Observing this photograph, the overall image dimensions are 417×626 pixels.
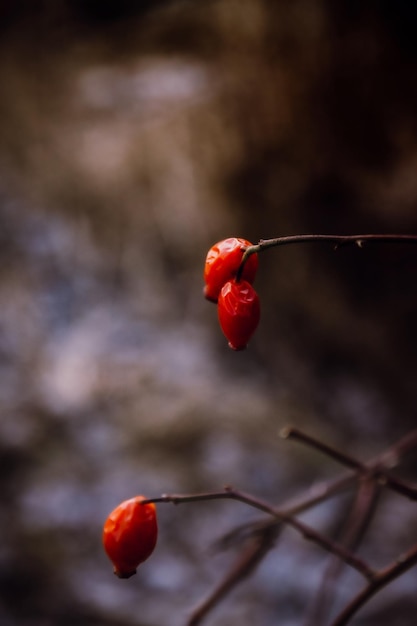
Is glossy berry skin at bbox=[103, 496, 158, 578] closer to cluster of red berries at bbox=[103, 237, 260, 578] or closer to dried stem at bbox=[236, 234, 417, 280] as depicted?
cluster of red berries at bbox=[103, 237, 260, 578]

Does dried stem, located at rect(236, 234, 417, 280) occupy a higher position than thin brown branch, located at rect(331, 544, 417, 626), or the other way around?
dried stem, located at rect(236, 234, 417, 280)

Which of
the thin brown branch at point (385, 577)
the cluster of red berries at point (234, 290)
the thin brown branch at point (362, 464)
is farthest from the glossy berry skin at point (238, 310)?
the thin brown branch at point (385, 577)

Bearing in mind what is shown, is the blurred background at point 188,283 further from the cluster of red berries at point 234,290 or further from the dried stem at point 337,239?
the dried stem at point 337,239

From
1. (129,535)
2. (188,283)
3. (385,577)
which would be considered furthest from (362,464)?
(188,283)

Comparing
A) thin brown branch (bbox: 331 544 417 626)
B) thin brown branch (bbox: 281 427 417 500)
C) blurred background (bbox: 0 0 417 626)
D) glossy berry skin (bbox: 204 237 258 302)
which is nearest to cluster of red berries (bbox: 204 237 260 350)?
glossy berry skin (bbox: 204 237 258 302)

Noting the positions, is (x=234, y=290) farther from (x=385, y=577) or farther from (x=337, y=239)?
(x=385, y=577)

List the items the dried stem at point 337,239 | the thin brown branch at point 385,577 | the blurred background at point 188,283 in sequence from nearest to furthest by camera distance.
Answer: the dried stem at point 337,239, the thin brown branch at point 385,577, the blurred background at point 188,283
